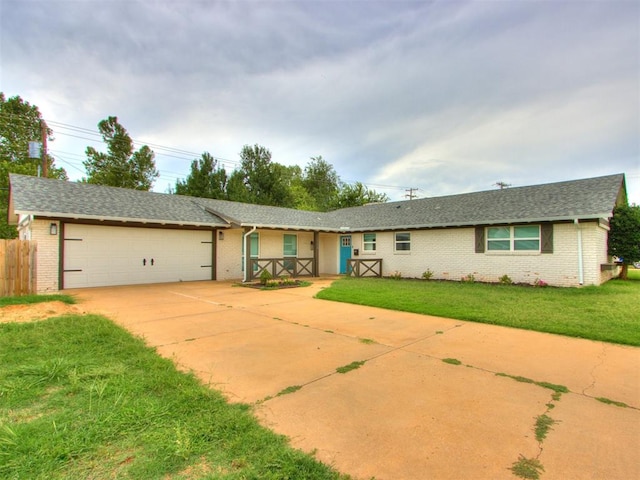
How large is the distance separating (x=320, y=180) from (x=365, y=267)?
29492mm

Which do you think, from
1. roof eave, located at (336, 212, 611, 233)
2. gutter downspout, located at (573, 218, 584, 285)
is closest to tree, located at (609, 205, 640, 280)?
roof eave, located at (336, 212, 611, 233)

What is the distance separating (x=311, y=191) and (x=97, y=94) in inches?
1258

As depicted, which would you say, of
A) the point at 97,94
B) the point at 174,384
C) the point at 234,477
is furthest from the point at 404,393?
the point at 97,94

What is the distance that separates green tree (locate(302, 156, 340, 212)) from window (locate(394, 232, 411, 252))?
27.4 metres

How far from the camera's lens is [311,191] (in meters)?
44.9

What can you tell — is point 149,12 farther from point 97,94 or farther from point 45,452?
point 45,452

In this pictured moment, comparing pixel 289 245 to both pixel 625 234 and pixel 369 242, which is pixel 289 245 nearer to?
pixel 369 242

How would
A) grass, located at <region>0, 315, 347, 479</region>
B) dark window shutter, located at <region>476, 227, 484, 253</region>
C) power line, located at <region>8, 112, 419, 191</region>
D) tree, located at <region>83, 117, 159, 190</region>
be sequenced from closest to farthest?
1. grass, located at <region>0, 315, 347, 479</region>
2. dark window shutter, located at <region>476, 227, 484, 253</region>
3. power line, located at <region>8, 112, 419, 191</region>
4. tree, located at <region>83, 117, 159, 190</region>

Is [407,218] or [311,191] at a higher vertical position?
[311,191]

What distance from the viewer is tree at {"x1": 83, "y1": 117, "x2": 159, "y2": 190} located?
28.3 m

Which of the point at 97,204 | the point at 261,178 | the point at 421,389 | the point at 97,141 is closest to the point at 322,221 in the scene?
the point at 97,204

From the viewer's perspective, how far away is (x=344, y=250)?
1933cm

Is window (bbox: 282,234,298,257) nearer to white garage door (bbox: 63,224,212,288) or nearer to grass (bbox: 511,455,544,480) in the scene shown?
white garage door (bbox: 63,224,212,288)

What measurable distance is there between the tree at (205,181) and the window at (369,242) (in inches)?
700
